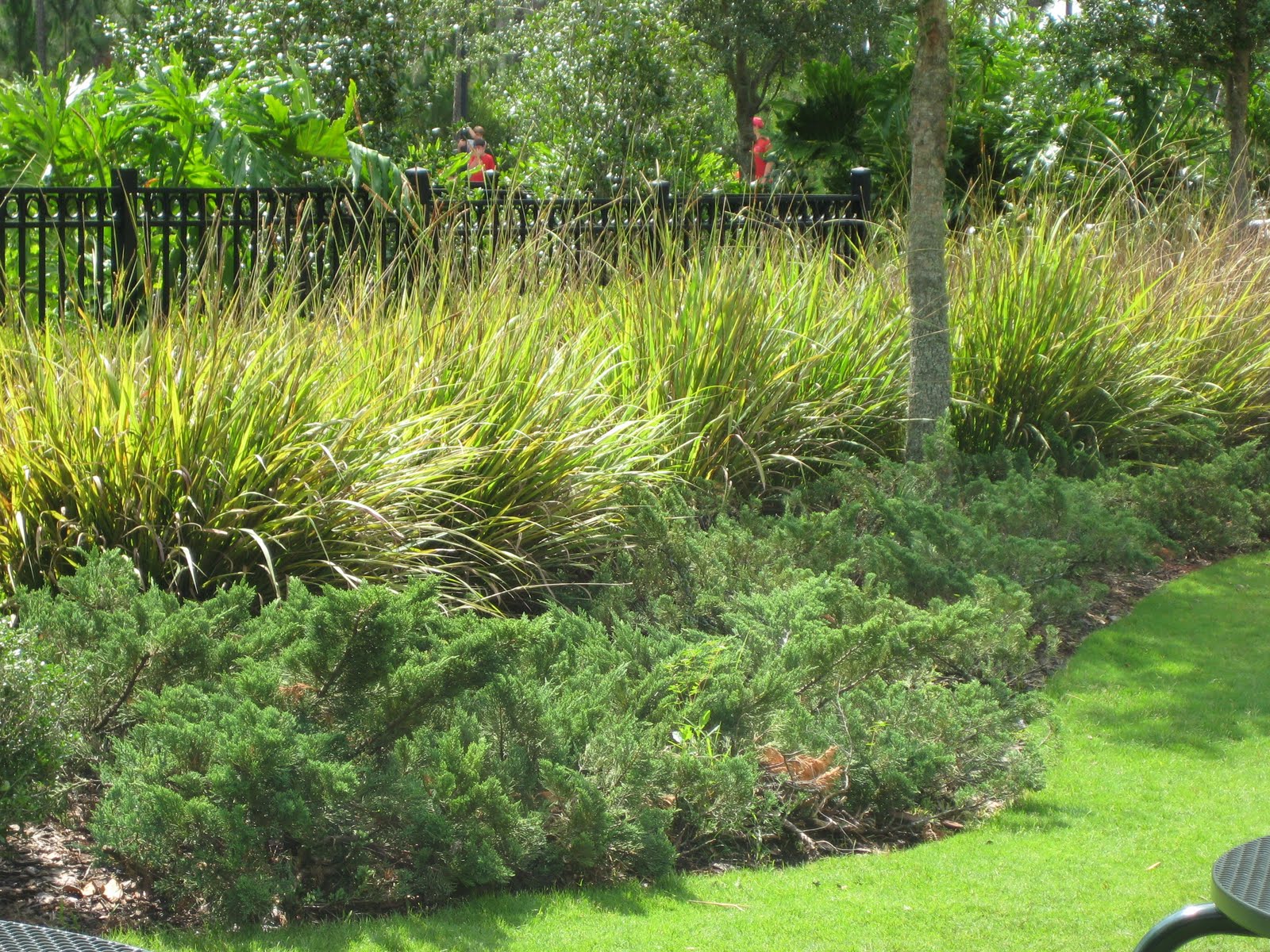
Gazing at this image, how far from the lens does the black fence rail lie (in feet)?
22.8

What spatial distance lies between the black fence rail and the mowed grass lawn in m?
3.62

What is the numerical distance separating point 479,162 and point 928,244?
3.43m

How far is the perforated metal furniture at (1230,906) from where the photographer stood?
72.7 inches

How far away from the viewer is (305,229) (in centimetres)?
834

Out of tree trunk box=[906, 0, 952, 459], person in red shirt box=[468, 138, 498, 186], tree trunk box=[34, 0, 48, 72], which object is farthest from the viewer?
tree trunk box=[34, 0, 48, 72]

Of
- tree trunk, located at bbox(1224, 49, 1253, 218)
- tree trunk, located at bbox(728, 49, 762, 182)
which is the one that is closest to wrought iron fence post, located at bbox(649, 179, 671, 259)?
tree trunk, located at bbox(1224, 49, 1253, 218)

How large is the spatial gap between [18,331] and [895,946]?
4.96 meters

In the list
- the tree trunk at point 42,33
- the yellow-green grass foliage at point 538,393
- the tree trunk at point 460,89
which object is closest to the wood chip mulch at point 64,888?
the yellow-green grass foliage at point 538,393

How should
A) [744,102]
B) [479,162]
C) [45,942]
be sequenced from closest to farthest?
1. [45,942]
2. [479,162]
3. [744,102]

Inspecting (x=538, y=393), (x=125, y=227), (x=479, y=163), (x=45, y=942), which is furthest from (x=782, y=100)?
(x=45, y=942)

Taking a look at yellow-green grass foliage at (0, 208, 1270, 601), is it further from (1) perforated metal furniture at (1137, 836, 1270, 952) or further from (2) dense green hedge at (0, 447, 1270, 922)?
(1) perforated metal furniture at (1137, 836, 1270, 952)

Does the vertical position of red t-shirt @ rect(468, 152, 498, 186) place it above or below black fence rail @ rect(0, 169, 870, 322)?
above

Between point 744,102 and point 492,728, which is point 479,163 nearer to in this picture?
point 492,728

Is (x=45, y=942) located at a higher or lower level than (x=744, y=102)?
lower
